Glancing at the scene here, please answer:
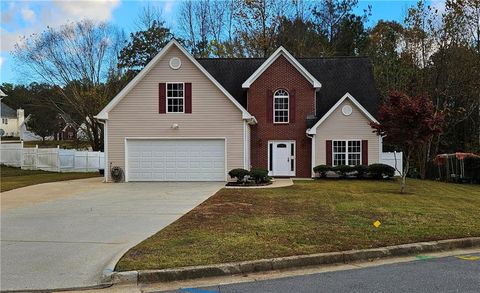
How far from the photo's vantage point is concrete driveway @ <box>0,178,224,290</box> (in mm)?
7184

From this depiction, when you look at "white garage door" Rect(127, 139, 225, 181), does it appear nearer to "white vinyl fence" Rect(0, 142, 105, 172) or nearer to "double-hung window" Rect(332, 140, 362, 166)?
"double-hung window" Rect(332, 140, 362, 166)

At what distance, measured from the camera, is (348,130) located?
2648 centimetres

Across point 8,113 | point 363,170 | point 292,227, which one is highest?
point 8,113

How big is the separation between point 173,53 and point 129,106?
3.61 metres

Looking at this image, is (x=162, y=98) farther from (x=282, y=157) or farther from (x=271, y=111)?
(x=282, y=157)

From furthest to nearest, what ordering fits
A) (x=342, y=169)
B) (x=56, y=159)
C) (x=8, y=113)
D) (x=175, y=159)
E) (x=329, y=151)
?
1. (x=8, y=113)
2. (x=56, y=159)
3. (x=329, y=151)
4. (x=342, y=169)
5. (x=175, y=159)

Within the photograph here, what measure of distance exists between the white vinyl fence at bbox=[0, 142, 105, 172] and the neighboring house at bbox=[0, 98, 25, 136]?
43.5m

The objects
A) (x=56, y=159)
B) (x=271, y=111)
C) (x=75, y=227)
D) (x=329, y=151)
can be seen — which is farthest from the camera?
(x=56, y=159)

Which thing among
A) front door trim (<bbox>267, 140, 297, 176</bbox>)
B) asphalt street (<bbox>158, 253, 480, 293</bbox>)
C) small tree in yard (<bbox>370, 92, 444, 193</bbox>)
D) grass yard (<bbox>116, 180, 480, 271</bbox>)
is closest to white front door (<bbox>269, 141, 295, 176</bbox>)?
front door trim (<bbox>267, 140, 297, 176</bbox>)

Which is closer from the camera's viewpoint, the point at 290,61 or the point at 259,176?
the point at 259,176

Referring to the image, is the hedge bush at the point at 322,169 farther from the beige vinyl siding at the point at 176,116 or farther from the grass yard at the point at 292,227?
the grass yard at the point at 292,227

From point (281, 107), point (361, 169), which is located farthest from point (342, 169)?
point (281, 107)

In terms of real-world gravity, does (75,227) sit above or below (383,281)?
above

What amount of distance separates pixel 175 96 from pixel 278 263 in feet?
60.2
